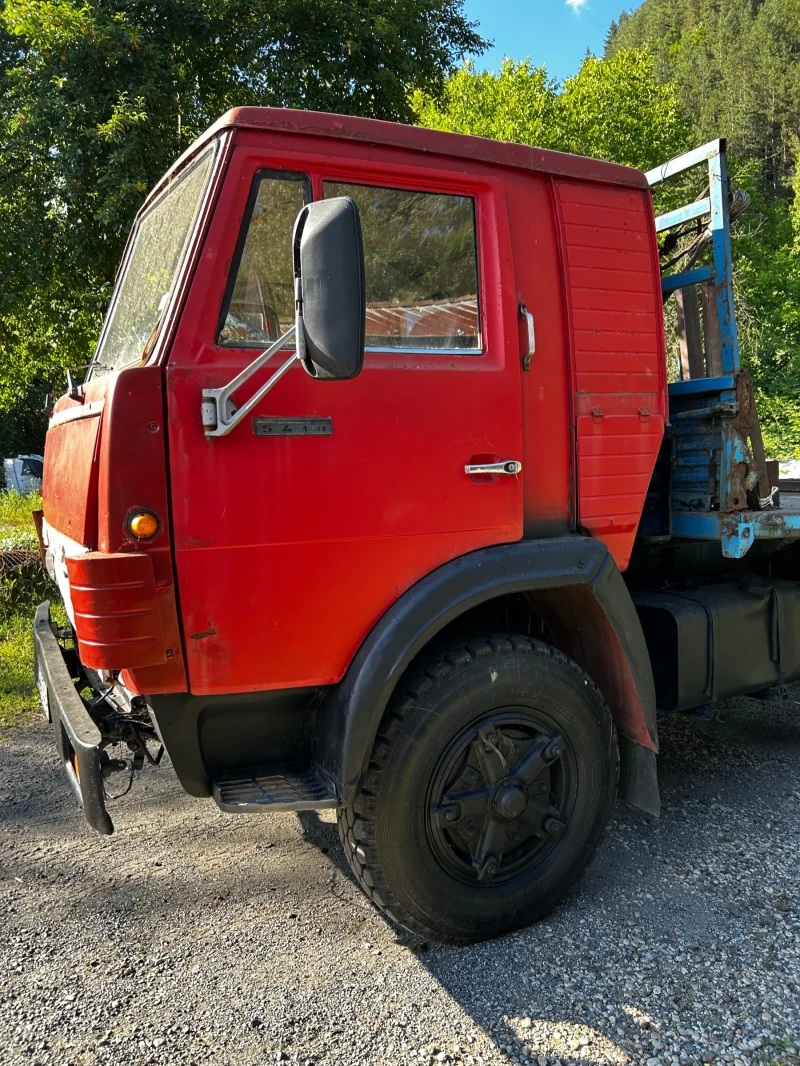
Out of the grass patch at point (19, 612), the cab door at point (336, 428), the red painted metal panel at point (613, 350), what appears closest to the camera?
the cab door at point (336, 428)

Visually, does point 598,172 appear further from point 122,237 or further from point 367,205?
point 122,237

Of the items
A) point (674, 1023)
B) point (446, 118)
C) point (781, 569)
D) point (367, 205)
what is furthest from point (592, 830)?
point (446, 118)

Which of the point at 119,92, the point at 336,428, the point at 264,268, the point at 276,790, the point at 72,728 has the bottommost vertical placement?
the point at 276,790

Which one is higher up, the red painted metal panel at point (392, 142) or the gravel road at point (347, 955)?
the red painted metal panel at point (392, 142)

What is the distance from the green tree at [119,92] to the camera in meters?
8.03

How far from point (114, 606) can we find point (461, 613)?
1032 millimetres

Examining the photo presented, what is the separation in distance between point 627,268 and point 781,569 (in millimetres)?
1870

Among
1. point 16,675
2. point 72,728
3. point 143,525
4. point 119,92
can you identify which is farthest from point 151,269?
point 119,92

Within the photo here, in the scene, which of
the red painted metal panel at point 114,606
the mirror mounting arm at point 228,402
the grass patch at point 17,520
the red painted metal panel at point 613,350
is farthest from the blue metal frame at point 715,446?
the grass patch at point 17,520

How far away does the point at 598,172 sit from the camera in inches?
110

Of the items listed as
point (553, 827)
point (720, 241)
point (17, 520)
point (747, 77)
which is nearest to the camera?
point (553, 827)

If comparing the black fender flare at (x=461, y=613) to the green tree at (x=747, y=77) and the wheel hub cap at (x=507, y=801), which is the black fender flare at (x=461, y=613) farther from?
the green tree at (x=747, y=77)

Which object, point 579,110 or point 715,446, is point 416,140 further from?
point 579,110

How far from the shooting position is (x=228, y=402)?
2.11 m
